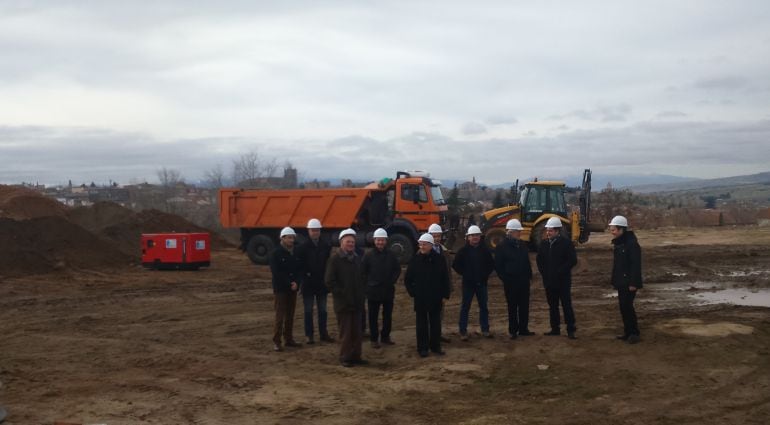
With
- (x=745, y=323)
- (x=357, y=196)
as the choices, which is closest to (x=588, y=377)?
(x=745, y=323)

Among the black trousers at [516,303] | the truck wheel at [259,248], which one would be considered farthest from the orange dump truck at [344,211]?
the black trousers at [516,303]

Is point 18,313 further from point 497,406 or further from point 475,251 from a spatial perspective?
point 497,406

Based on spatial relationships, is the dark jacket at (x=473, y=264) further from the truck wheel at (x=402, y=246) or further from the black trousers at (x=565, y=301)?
the truck wheel at (x=402, y=246)

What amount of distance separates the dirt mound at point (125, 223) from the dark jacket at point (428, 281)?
1818cm

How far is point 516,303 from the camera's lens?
10555mm

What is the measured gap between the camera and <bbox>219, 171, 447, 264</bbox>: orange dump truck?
20281mm

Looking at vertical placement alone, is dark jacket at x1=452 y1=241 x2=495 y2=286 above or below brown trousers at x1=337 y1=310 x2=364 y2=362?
above

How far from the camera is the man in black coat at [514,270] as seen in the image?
10367mm

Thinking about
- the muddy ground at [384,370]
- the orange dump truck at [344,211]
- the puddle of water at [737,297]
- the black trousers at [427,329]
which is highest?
the orange dump truck at [344,211]

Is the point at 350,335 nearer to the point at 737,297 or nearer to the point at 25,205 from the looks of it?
the point at 737,297

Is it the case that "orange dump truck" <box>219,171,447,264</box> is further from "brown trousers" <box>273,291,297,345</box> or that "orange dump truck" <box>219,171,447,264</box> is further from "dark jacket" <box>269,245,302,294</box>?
"dark jacket" <box>269,245,302,294</box>

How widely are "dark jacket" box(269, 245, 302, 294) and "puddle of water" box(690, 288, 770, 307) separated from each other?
854cm

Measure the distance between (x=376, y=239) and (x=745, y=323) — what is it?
6.04 meters

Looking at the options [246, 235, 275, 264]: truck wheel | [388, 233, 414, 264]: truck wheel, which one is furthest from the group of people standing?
[246, 235, 275, 264]: truck wheel
